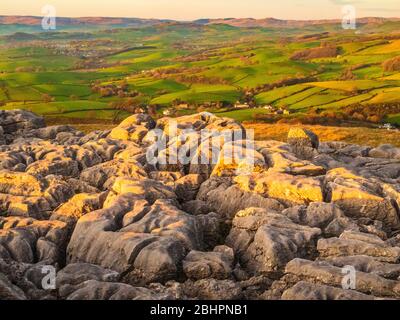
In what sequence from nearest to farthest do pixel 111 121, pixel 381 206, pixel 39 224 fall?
1. pixel 39 224
2. pixel 381 206
3. pixel 111 121

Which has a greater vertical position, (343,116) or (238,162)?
(238,162)

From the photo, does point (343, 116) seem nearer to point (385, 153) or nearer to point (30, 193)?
point (385, 153)

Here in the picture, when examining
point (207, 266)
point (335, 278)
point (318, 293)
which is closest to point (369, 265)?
point (335, 278)

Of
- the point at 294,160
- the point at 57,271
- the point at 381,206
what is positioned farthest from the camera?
the point at 294,160

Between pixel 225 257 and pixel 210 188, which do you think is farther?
pixel 210 188

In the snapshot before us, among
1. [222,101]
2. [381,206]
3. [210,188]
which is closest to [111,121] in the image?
[222,101]

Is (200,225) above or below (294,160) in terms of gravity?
below

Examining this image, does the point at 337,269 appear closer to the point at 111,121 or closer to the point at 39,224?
the point at 39,224
